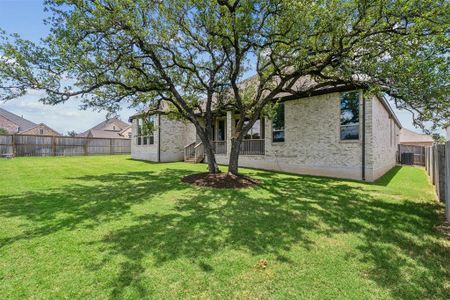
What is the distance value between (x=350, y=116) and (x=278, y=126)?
3.83 metres

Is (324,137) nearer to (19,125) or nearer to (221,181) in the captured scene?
(221,181)

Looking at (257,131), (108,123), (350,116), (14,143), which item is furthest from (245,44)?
(108,123)

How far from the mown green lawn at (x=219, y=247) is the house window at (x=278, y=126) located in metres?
6.84

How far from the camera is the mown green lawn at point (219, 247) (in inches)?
111

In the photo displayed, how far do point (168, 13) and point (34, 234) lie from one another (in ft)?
25.9

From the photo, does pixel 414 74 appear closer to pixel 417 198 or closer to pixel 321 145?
pixel 417 198

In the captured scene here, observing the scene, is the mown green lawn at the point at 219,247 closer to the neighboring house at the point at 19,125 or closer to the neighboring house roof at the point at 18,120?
the neighboring house at the point at 19,125

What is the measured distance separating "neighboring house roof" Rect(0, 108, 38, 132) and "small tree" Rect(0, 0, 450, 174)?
134ft

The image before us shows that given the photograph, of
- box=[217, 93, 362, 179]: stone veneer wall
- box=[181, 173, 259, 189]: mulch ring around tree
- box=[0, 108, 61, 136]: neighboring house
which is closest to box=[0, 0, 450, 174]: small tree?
box=[181, 173, 259, 189]: mulch ring around tree

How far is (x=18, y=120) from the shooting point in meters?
41.0

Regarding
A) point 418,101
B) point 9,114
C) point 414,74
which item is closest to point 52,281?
point 414,74

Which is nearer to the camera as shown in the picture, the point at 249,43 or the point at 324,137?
the point at 249,43

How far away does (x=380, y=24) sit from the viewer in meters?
6.83

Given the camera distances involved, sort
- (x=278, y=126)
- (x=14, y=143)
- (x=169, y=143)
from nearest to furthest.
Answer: (x=278, y=126) < (x=169, y=143) < (x=14, y=143)
